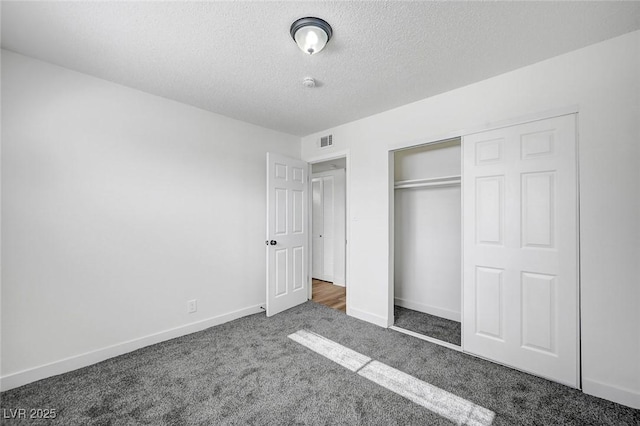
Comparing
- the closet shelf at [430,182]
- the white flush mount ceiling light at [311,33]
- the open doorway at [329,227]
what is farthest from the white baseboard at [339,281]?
the white flush mount ceiling light at [311,33]

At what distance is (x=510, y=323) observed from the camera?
2279 millimetres

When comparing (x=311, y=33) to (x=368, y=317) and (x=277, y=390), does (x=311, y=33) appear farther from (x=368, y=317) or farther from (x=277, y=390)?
(x=368, y=317)

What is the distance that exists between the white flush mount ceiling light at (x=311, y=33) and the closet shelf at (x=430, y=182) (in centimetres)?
214

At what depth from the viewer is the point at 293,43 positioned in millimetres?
1903

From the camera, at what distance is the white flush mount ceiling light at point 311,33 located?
5.49 feet

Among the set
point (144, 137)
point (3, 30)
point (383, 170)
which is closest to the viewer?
point (3, 30)

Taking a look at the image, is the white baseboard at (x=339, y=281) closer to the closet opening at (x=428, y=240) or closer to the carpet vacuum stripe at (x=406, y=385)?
the closet opening at (x=428, y=240)

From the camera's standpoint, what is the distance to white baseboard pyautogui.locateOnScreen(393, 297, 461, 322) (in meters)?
3.30

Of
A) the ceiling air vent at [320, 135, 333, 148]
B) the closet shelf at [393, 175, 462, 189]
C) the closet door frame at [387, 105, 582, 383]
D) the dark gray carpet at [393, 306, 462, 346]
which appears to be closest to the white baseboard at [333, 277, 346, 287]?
the dark gray carpet at [393, 306, 462, 346]

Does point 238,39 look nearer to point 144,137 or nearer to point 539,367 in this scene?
point 144,137

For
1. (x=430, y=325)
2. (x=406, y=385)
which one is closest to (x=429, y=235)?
(x=430, y=325)

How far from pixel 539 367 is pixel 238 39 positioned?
3.40 m

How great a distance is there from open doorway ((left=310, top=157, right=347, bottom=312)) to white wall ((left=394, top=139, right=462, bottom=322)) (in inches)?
49.5

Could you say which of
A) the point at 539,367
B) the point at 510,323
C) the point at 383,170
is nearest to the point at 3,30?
the point at 383,170
